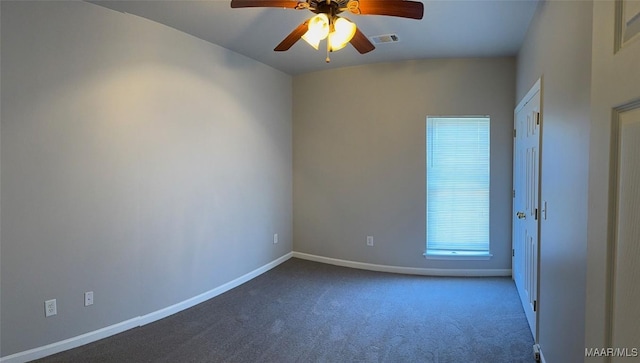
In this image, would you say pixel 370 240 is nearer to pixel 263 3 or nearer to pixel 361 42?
pixel 361 42

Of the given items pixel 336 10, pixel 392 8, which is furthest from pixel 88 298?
pixel 392 8

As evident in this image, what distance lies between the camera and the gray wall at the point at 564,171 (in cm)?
161

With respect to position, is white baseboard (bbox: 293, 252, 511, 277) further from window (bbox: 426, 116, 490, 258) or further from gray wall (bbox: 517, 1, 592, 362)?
gray wall (bbox: 517, 1, 592, 362)

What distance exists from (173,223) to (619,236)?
11.0 ft

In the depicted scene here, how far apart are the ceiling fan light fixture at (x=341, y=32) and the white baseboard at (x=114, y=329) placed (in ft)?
9.13

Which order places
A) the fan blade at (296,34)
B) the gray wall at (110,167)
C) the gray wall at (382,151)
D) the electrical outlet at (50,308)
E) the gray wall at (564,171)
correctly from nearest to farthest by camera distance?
the gray wall at (564,171), the fan blade at (296,34), the gray wall at (110,167), the electrical outlet at (50,308), the gray wall at (382,151)

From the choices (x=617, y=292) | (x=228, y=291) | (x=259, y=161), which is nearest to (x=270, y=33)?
(x=259, y=161)

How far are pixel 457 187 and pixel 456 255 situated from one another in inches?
33.8

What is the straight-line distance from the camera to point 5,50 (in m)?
2.32

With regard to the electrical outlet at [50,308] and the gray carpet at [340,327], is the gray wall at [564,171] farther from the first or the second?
the electrical outlet at [50,308]

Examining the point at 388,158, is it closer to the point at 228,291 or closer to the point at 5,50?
the point at 228,291

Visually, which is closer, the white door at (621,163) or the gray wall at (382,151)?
the white door at (621,163)

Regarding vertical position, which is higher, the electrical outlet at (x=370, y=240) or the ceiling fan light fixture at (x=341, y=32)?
the ceiling fan light fixture at (x=341, y=32)

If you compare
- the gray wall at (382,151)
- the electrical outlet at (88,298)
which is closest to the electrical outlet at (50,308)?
the electrical outlet at (88,298)
